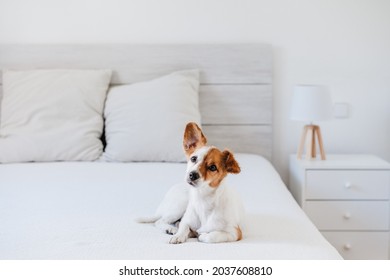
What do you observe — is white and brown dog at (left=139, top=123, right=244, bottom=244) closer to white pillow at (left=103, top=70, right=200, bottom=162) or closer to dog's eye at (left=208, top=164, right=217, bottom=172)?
dog's eye at (left=208, top=164, right=217, bottom=172)

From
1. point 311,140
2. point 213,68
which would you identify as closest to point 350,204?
point 311,140

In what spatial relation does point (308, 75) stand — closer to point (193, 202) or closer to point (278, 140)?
point (278, 140)

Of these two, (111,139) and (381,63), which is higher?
(381,63)

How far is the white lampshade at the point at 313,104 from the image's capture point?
284 cm

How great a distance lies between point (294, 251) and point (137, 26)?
1874 millimetres

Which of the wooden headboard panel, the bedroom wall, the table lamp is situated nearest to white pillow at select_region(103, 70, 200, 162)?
the wooden headboard panel

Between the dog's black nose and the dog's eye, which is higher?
the dog's eye

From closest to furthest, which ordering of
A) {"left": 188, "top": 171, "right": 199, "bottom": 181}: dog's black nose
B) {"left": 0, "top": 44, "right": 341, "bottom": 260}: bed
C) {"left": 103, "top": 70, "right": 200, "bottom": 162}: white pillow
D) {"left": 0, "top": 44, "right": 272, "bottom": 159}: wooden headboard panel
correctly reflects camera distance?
{"left": 188, "top": 171, "right": 199, "bottom": 181}: dog's black nose, {"left": 0, "top": 44, "right": 341, "bottom": 260}: bed, {"left": 103, "top": 70, "right": 200, "bottom": 162}: white pillow, {"left": 0, "top": 44, "right": 272, "bottom": 159}: wooden headboard panel

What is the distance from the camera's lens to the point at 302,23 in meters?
3.10

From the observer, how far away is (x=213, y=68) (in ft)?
10.1

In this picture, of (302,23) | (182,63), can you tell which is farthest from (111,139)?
(302,23)

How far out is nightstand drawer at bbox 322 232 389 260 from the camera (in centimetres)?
281

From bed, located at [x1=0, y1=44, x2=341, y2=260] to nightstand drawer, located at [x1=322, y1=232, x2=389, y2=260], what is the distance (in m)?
0.48

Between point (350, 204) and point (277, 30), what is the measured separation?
970mm
